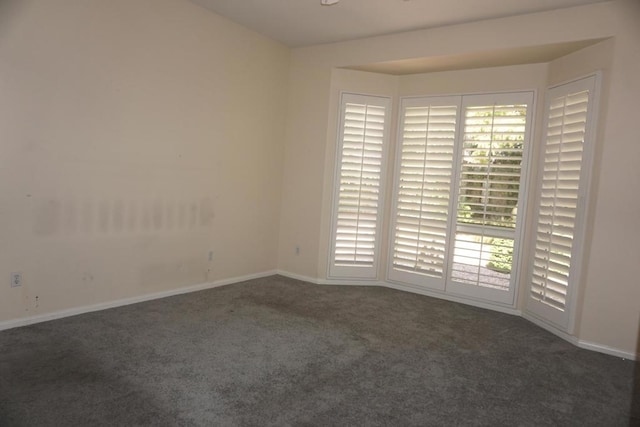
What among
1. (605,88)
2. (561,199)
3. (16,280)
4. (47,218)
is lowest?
(16,280)

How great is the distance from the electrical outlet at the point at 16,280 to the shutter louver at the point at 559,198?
4.25 metres

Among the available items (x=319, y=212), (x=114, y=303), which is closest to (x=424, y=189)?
(x=319, y=212)

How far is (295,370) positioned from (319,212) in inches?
Result: 96.4

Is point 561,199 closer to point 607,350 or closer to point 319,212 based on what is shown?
point 607,350

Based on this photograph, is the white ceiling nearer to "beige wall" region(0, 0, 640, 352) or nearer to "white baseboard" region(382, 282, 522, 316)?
"beige wall" region(0, 0, 640, 352)

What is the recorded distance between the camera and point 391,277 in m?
4.92

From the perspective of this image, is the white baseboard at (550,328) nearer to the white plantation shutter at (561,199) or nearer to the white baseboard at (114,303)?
the white plantation shutter at (561,199)

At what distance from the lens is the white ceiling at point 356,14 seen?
3527 millimetres

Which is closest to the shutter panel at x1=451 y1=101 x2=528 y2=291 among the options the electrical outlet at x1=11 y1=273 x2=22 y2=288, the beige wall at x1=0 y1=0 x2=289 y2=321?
the beige wall at x1=0 y1=0 x2=289 y2=321

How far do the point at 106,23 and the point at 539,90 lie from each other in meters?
3.87

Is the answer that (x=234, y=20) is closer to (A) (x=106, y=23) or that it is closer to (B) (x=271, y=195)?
(A) (x=106, y=23)

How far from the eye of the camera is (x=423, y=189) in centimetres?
466

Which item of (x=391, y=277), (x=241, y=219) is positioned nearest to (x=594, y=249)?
Answer: (x=391, y=277)

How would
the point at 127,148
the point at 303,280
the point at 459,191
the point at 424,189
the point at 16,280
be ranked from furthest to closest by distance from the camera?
the point at 303,280 → the point at 424,189 → the point at 459,191 → the point at 127,148 → the point at 16,280
